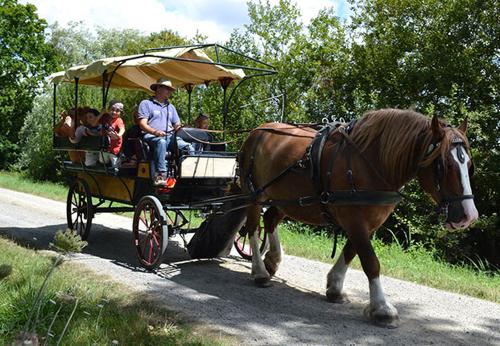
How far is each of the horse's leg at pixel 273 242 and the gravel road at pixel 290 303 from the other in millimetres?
190

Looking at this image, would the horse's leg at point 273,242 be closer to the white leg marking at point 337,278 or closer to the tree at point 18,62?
the white leg marking at point 337,278

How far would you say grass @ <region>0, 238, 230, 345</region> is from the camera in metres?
4.16

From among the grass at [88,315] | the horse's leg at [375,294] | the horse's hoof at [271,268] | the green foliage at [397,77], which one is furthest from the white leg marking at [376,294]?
the green foliage at [397,77]

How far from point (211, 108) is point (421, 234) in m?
7.18

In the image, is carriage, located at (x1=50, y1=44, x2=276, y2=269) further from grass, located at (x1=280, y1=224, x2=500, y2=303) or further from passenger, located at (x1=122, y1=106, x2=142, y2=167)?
grass, located at (x1=280, y1=224, x2=500, y2=303)

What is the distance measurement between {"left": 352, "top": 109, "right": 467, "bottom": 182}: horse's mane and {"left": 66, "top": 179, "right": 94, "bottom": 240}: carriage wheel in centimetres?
477

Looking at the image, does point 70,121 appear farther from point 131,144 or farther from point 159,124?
point 159,124

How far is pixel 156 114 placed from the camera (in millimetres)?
7855

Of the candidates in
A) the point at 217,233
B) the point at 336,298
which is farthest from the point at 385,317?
the point at 217,233

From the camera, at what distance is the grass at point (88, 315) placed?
416 centimetres

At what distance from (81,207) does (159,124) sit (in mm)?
2239

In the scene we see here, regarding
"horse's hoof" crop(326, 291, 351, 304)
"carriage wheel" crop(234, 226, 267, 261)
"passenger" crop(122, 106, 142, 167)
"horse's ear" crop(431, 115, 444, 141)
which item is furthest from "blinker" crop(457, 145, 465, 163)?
"passenger" crop(122, 106, 142, 167)

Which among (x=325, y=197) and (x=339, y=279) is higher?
(x=325, y=197)

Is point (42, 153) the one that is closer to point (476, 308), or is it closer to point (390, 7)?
point (390, 7)
